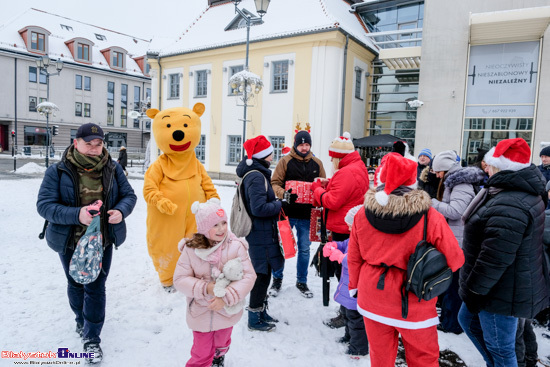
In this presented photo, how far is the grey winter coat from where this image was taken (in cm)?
354

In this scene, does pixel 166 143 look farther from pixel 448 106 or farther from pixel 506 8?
pixel 506 8

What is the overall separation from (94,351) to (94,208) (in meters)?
1.21

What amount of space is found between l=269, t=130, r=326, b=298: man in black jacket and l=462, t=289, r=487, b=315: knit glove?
7.42 feet

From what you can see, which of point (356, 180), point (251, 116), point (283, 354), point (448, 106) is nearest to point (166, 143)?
point (356, 180)

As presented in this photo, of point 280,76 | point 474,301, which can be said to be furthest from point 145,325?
point 280,76

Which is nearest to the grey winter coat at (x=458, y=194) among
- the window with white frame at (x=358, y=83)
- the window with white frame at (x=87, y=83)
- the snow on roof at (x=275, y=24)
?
the snow on roof at (x=275, y=24)

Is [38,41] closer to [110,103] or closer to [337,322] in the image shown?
[110,103]

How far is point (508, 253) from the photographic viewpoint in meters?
2.30

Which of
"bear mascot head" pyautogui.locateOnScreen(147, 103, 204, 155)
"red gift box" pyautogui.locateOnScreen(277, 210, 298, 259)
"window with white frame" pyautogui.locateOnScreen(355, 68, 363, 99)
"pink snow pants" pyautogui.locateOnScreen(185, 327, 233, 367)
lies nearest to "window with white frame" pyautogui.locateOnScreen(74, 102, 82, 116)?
"window with white frame" pyautogui.locateOnScreen(355, 68, 363, 99)

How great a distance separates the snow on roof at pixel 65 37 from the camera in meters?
35.3

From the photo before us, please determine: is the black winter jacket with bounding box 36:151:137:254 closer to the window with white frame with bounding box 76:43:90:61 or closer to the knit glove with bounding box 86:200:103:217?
the knit glove with bounding box 86:200:103:217

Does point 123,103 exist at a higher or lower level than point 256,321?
higher

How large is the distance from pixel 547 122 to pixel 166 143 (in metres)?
12.5

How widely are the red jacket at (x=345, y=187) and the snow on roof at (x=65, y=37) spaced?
4169cm
